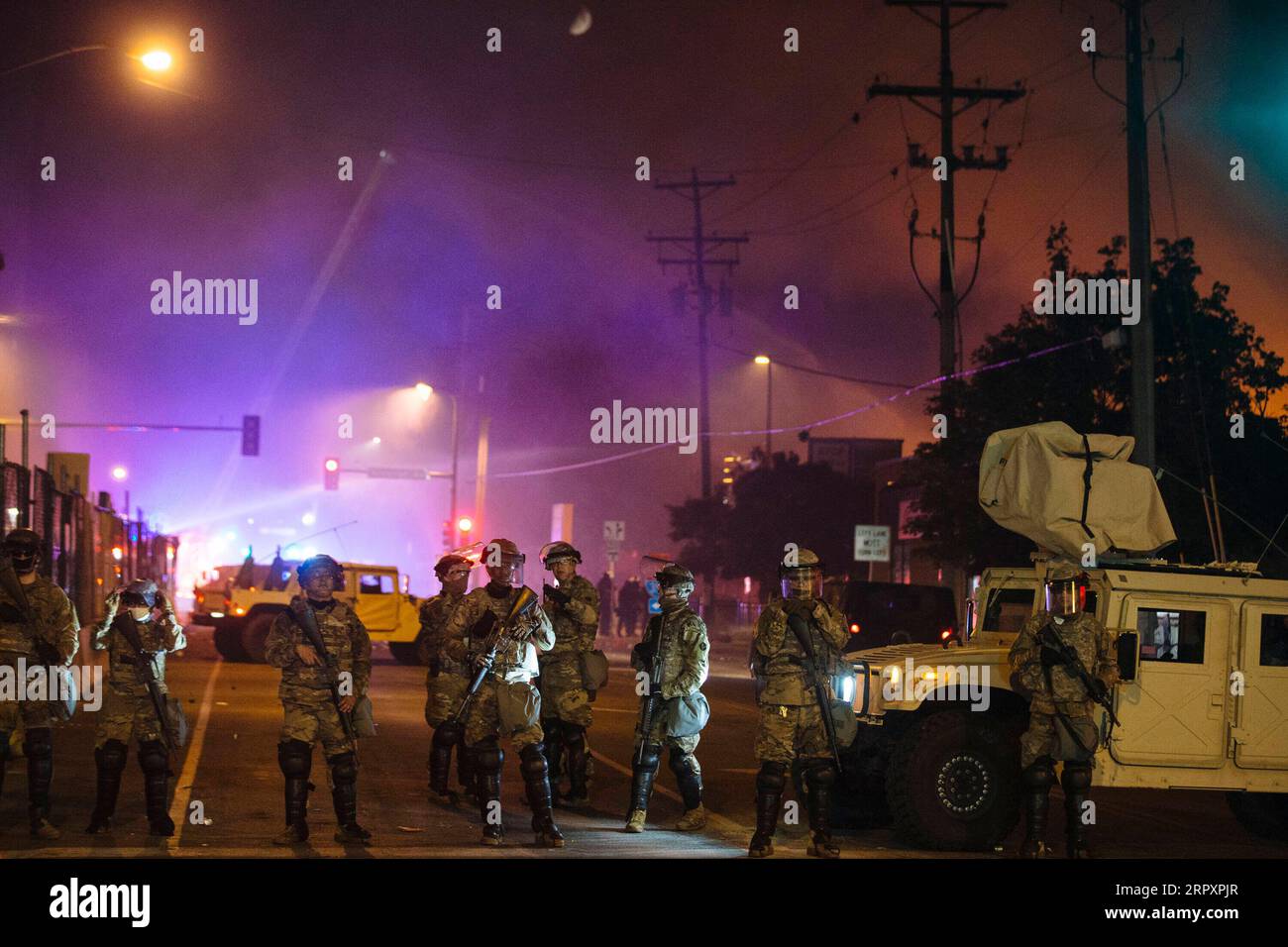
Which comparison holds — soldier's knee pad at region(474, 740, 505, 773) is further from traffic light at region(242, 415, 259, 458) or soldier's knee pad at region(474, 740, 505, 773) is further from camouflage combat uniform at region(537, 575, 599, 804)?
traffic light at region(242, 415, 259, 458)

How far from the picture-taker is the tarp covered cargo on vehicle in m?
11.1

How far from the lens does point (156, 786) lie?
984cm

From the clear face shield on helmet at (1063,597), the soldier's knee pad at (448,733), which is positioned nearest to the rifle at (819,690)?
the clear face shield on helmet at (1063,597)

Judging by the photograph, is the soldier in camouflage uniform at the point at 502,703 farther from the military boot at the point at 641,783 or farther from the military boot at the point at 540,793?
the military boot at the point at 641,783

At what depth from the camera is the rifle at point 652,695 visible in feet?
34.6

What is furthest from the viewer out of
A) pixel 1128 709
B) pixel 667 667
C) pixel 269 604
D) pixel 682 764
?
pixel 269 604

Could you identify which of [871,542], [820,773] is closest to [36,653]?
[820,773]

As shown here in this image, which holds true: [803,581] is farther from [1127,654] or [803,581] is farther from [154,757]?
[154,757]

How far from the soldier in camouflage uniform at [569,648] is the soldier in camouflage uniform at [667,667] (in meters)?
0.95

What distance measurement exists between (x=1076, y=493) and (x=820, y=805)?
133 inches

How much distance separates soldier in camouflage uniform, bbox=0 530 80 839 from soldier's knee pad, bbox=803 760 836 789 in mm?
4792

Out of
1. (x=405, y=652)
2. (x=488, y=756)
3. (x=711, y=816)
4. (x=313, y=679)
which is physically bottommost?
(x=711, y=816)

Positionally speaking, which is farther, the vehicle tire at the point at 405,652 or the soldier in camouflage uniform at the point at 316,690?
the vehicle tire at the point at 405,652
